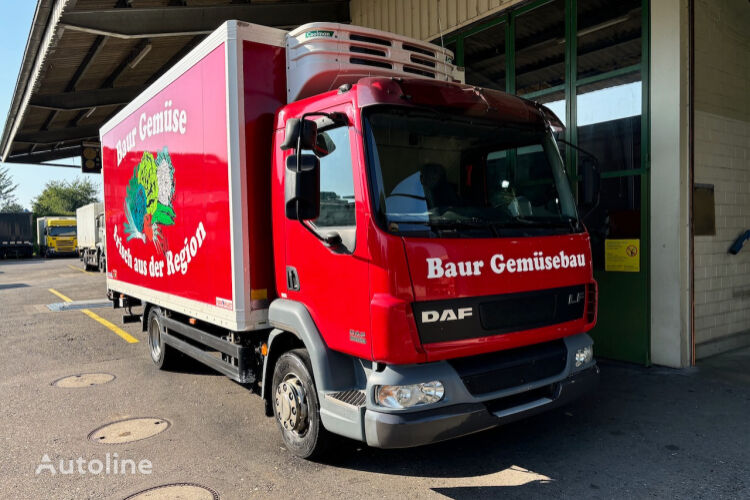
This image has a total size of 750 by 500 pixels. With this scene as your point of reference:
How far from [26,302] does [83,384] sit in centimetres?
983

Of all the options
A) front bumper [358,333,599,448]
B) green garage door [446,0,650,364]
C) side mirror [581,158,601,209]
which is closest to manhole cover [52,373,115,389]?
front bumper [358,333,599,448]

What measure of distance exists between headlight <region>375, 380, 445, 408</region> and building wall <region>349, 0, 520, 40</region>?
244 inches

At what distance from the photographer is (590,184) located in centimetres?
472

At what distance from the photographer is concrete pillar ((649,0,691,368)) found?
6.00m

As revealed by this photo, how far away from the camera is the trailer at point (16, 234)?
38.6m

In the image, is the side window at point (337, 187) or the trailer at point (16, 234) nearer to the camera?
the side window at point (337, 187)

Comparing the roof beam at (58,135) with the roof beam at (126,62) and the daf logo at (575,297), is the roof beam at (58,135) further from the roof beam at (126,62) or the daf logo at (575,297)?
the daf logo at (575,297)

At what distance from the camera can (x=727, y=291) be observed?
7.10 meters

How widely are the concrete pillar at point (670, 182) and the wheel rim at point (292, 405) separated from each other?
14.2ft

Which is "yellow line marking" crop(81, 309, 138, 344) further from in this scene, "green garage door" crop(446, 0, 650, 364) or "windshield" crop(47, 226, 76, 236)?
"windshield" crop(47, 226, 76, 236)

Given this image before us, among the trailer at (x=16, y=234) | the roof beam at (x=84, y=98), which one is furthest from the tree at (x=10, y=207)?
the roof beam at (x=84, y=98)

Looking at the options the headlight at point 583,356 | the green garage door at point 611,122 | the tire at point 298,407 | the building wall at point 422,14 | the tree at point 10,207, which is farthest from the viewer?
the tree at point 10,207

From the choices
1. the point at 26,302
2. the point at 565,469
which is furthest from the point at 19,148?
the point at 565,469

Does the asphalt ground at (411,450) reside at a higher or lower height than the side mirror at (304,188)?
lower
